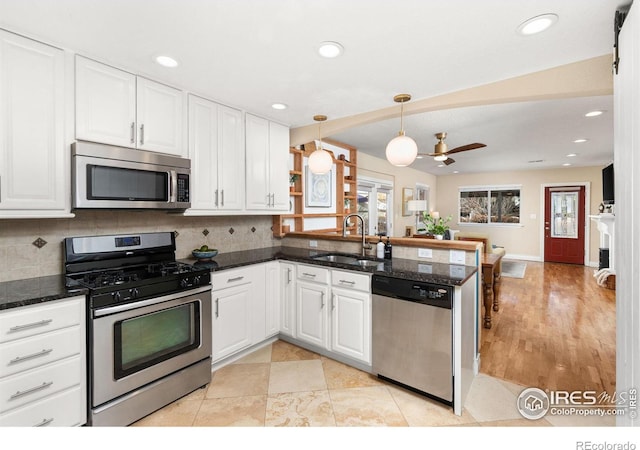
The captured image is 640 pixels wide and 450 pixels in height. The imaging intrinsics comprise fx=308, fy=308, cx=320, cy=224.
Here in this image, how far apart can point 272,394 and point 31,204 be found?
1956 mm

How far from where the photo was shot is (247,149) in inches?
119

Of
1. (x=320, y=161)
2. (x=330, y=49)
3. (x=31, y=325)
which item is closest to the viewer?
(x=31, y=325)

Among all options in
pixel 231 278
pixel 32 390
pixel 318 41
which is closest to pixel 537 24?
pixel 318 41

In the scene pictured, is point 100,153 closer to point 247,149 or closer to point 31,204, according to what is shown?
point 31,204

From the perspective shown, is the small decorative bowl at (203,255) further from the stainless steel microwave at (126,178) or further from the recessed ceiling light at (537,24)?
the recessed ceiling light at (537,24)

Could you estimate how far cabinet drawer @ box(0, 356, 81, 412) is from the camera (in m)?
1.53

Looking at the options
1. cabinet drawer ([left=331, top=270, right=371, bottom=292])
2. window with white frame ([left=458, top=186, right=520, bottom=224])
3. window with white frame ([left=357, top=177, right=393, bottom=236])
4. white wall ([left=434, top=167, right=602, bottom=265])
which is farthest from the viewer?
window with white frame ([left=458, top=186, right=520, bottom=224])

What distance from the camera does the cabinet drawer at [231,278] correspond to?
97.4 inches

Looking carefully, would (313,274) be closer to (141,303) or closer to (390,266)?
(390,266)

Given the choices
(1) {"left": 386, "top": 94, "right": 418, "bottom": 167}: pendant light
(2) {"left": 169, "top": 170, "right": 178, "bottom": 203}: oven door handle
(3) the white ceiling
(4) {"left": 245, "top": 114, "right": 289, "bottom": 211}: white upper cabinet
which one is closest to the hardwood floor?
(1) {"left": 386, "top": 94, "right": 418, "bottom": 167}: pendant light

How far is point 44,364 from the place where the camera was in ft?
5.37

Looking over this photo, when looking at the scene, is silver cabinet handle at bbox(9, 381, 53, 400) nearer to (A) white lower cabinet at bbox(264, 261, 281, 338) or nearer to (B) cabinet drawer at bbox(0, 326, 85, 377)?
(B) cabinet drawer at bbox(0, 326, 85, 377)

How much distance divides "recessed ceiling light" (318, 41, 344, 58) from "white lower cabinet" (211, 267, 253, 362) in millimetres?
1776

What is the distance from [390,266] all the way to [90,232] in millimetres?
2286
